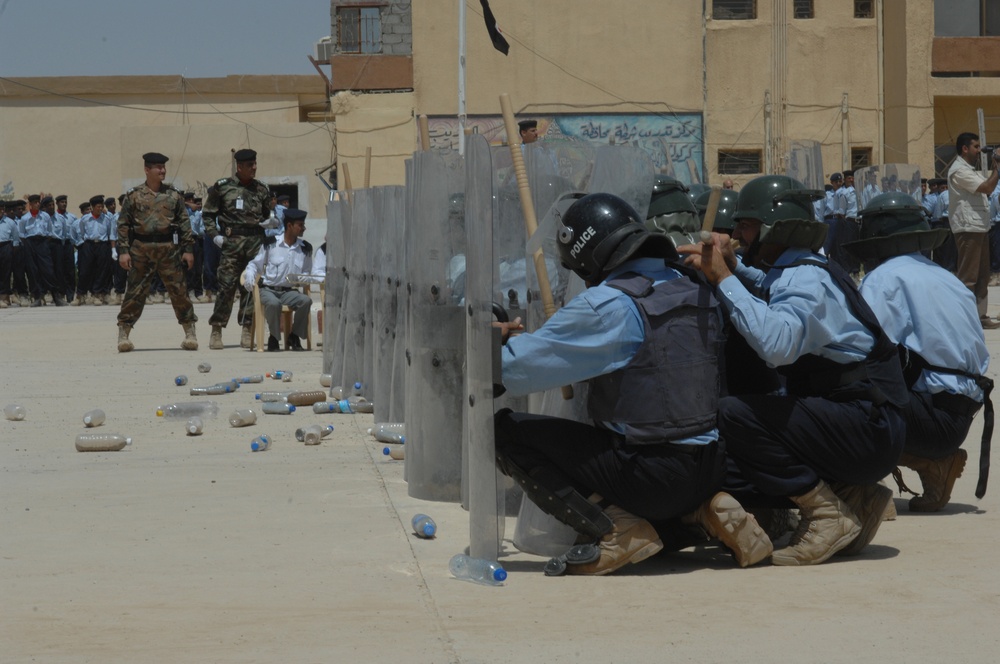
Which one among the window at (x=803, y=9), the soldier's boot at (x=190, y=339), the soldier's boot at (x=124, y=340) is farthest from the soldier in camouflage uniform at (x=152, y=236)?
the window at (x=803, y=9)

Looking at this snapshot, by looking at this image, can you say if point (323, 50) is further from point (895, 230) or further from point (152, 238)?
point (895, 230)

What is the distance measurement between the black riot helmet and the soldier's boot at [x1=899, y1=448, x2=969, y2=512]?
76.5 inches

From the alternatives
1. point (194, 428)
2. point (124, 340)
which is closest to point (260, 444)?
point (194, 428)

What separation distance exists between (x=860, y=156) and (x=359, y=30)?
11619mm

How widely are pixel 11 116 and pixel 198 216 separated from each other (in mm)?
13059

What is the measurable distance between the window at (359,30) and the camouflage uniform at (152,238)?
16574mm

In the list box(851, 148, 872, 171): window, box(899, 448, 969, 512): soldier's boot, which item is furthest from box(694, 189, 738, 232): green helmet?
box(851, 148, 872, 171): window

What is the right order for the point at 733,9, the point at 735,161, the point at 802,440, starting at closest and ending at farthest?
1. the point at 802,440
2. the point at 733,9
3. the point at 735,161

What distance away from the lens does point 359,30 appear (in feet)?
100

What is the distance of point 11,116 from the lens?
36.8m

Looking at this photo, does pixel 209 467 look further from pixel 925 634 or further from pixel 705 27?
pixel 705 27

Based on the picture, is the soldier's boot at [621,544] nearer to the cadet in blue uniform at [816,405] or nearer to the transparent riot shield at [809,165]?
the cadet in blue uniform at [816,405]

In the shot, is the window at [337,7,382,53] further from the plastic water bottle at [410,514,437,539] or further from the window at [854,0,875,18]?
the plastic water bottle at [410,514,437,539]

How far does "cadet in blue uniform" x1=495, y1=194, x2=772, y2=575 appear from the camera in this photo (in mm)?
4926
